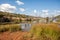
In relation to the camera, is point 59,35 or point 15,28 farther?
point 15,28

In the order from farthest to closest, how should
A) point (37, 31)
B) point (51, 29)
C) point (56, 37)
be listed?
point (37, 31), point (51, 29), point (56, 37)

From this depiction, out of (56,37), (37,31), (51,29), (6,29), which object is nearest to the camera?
(56,37)

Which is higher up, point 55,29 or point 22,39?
point 55,29

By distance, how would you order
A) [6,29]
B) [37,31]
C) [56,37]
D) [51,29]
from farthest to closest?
[6,29] → [37,31] → [51,29] → [56,37]

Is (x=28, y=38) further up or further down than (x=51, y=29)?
further down

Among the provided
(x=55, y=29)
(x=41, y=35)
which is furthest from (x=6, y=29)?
(x=55, y=29)

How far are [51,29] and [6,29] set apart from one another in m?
6.16

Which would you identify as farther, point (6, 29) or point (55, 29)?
point (6, 29)

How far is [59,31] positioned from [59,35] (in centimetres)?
28

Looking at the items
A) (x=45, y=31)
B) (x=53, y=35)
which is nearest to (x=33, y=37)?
(x=45, y=31)

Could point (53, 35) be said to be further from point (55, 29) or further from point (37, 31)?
point (37, 31)

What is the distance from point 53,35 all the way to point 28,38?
1880 millimetres

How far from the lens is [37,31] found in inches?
340

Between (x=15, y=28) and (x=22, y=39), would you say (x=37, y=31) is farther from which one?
(x=15, y=28)
